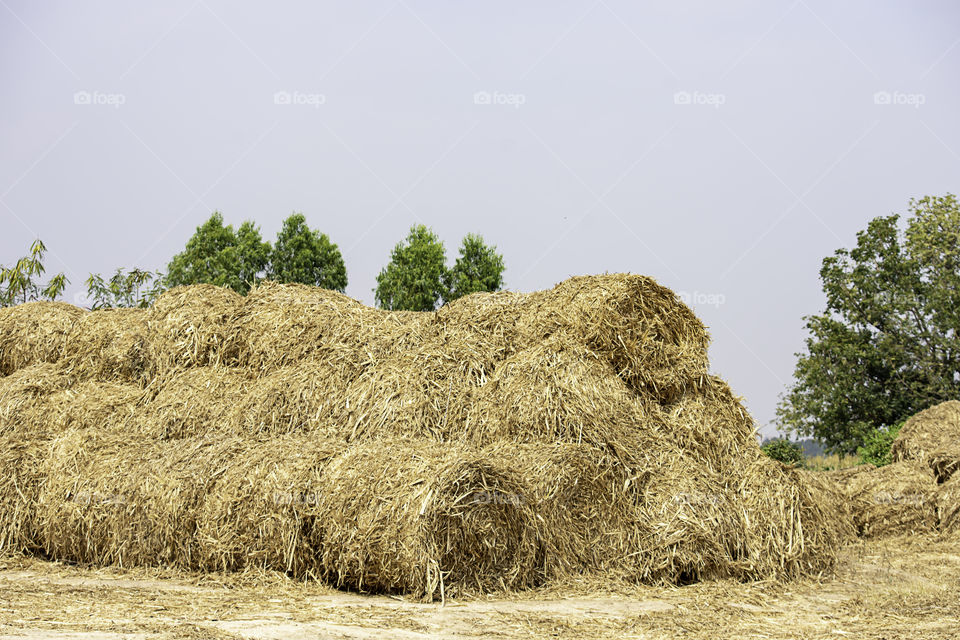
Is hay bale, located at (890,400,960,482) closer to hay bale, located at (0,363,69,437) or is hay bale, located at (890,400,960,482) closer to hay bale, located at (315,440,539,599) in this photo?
hay bale, located at (315,440,539,599)

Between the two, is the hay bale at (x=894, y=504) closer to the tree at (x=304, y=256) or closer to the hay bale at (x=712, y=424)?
the hay bale at (x=712, y=424)

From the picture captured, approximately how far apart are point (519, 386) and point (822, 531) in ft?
12.8

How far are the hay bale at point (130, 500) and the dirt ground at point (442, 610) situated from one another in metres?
0.26

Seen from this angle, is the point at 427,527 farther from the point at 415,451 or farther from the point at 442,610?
the point at 415,451

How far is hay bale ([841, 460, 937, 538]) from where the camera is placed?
1387 centimetres

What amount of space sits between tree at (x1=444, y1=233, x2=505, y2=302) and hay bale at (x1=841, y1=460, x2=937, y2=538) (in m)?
25.4

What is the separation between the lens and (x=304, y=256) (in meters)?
40.1

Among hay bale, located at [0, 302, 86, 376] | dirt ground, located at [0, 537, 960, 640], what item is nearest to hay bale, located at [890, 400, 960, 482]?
dirt ground, located at [0, 537, 960, 640]

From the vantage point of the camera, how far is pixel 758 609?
26.9ft

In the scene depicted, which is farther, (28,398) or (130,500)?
(28,398)

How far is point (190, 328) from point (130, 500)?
140 inches

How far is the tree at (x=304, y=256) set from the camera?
→ 4030 centimetres

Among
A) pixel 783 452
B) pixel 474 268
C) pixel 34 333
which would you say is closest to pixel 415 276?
pixel 474 268

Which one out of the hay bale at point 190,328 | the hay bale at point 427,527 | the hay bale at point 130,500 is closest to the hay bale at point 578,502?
the hay bale at point 427,527
